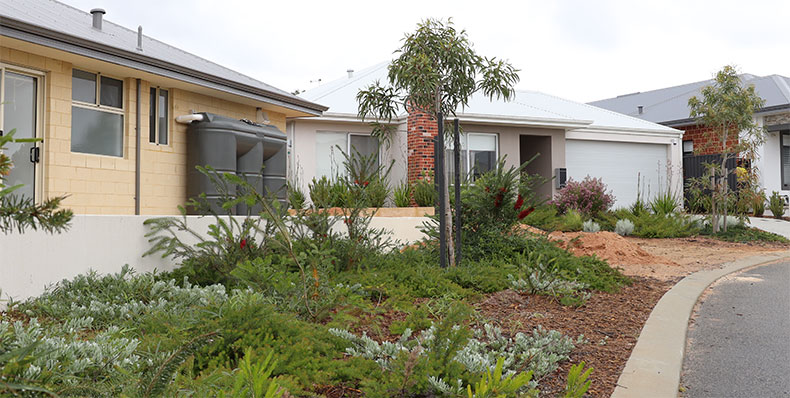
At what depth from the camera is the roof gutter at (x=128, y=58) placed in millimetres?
6734

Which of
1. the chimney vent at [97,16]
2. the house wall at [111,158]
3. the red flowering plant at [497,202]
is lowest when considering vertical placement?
the red flowering plant at [497,202]

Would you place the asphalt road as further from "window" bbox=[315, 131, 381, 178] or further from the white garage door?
the white garage door

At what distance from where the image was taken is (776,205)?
18469 mm

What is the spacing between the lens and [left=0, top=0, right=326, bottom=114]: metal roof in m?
6.91

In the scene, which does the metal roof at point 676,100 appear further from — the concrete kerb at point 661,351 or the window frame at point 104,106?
the window frame at point 104,106

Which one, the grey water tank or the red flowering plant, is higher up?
the grey water tank

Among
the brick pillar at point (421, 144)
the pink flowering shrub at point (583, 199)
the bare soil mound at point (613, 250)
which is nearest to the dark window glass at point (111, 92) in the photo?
the bare soil mound at point (613, 250)

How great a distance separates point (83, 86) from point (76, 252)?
12.2 ft

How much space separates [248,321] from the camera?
3357 mm

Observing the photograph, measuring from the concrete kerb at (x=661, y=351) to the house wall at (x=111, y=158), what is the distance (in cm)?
663

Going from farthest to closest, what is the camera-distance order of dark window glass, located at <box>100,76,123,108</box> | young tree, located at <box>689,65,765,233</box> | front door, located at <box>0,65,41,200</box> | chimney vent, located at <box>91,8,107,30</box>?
1. young tree, located at <box>689,65,765,233</box>
2. chimney vent, located at <box>91,8,107,30</box>
3. dark window glass, located at <box>100,76,123,108</box>
4. front door, located at <box>0,65,41,200</box>

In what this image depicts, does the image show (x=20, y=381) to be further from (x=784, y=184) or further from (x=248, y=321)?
(x=784, y=184)

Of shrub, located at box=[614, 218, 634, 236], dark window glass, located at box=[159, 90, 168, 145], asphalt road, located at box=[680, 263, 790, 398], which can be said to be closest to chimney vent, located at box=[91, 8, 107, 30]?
dark window glass, located at box=[159, 90, 168, 145]

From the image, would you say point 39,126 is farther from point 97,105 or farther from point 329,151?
point 329,151
